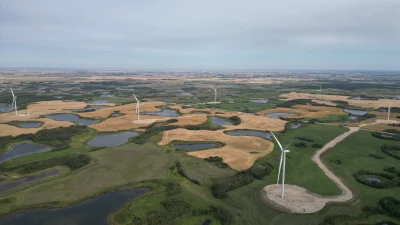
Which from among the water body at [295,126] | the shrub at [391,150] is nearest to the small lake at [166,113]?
the water body at [295,126]

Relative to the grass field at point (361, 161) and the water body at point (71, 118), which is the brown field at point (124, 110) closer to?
the water body at point (71, 118)

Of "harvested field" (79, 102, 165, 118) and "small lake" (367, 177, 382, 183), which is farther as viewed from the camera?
"harvested field" (79, 102, 165, 118)

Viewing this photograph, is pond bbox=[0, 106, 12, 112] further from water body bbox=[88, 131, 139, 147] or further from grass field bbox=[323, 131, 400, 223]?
grass field bbox=[323, 131, 400, 223]

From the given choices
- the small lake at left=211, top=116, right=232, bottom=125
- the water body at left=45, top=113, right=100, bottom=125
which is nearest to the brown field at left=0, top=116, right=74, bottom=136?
the water body at left=45, top=113, right=100, bottom=125

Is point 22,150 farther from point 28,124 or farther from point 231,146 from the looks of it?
point 231,146

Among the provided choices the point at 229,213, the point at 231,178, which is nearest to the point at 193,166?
the point at 231,178
